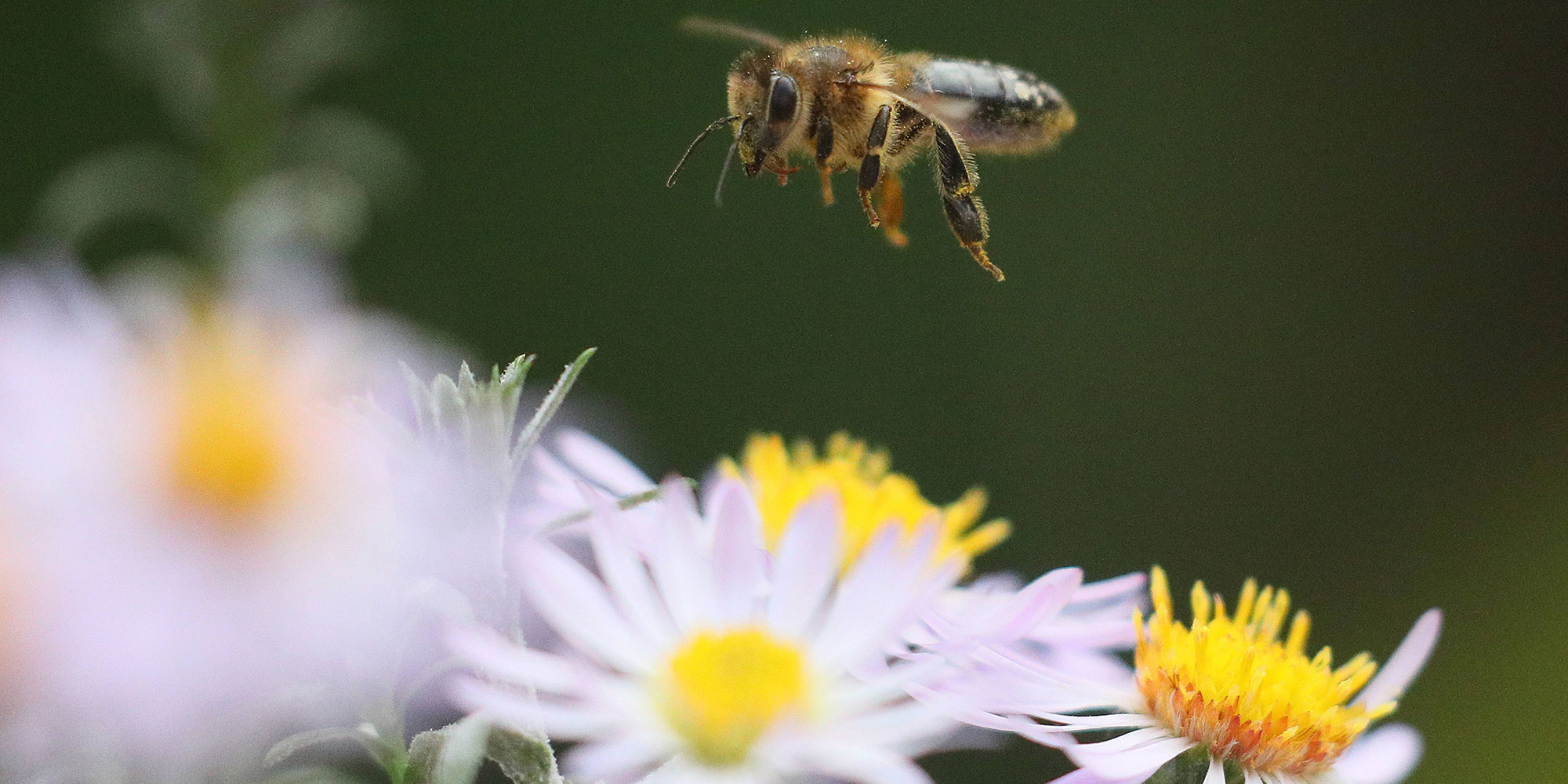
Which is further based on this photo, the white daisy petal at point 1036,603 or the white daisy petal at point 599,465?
the white daisy petal at point 599,465

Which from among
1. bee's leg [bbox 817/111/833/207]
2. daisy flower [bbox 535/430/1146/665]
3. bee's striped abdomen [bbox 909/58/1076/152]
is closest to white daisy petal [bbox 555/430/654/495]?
daisy flower [bbox 535/430/1146/665]

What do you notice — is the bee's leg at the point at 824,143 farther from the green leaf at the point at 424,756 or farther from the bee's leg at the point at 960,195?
the green leaf at the point at 424,756

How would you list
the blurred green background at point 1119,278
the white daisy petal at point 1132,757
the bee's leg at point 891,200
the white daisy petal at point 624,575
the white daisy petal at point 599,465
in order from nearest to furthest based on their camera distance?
the white daisy petal at point 624,575
the white daisy petal at point 1132,757
the white daisy petal at point 599,465
the bee's leg at point 891,200
the blurred green background at point 1119,278

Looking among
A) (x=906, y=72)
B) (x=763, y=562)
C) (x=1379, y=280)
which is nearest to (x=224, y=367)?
(x=763, y=562)

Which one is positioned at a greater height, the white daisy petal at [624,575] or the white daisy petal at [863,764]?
the white daisy petal at [624,575]

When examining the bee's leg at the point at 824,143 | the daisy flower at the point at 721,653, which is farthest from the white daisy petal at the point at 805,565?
the bee's leg at the point at 824,143

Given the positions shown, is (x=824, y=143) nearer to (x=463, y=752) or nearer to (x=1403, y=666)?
(x=1403, y=666)

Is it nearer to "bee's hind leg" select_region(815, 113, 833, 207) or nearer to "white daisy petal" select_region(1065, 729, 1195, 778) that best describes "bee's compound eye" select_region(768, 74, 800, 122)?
"bee's hind leg" select_region(815, 113, 833, 207)
